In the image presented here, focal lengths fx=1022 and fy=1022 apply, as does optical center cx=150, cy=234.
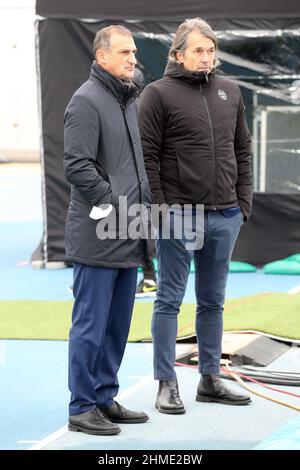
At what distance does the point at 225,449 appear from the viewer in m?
4.88

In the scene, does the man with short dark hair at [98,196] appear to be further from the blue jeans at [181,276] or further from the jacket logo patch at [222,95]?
the jacket logo patch at [222,95]

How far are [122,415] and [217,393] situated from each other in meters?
0.66

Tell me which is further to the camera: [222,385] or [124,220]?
[222,385]

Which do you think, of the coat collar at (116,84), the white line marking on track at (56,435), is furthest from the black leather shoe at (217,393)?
the coat collar at (116,84)

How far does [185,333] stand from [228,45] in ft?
15.2

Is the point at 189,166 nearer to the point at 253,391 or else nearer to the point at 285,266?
the point at 253,391

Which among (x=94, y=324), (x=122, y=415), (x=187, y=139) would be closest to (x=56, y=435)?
(x=122, y=415)

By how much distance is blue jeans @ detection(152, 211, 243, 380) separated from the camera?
5484 millimetres

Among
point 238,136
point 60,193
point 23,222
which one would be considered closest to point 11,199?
point 23,222

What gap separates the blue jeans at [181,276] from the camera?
5.48 m

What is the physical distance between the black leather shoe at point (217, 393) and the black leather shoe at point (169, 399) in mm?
244

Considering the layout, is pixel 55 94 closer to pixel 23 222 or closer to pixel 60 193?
pixel 60 193

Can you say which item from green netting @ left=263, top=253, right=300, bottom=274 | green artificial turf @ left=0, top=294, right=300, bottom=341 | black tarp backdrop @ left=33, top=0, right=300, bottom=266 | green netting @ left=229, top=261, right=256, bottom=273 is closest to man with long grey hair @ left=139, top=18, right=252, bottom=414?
green artificial turf @ left=0, top=294, right=300, bottom=341

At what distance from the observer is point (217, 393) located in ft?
18.8
